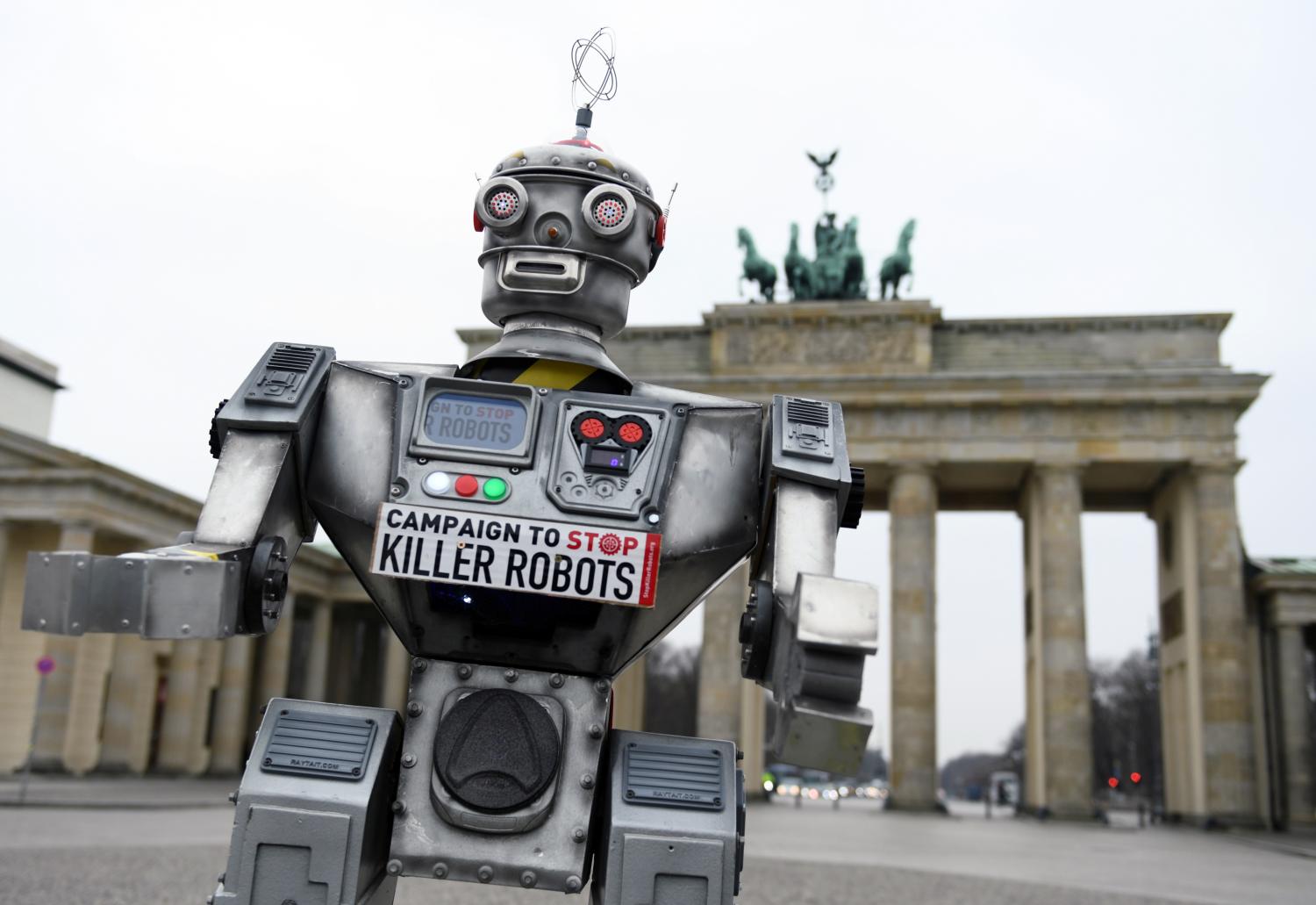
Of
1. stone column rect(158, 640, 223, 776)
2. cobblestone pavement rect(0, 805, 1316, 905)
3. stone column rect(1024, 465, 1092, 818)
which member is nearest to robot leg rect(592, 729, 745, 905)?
cobblestone pavement rect(0, 805, 1316, 905)

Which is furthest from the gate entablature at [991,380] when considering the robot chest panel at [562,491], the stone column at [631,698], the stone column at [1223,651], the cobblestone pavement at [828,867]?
the robot chest panel at [562,491]

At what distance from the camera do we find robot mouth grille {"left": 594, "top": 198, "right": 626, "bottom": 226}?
374cm

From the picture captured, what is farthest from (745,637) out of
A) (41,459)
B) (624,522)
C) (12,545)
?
(12,545)

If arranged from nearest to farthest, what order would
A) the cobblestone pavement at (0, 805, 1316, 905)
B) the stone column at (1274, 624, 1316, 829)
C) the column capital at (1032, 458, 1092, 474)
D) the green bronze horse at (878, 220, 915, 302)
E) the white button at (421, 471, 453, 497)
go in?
the white button at (421, 471, 453, 497)
the cobblestone pavement at (0, 805, 1316, 905)
the stone column at (1274, 624, 1316, 829)
the column capital at (1032, 458, 1092, 474)
the green bronze horse at (878, 220, 915, 302)

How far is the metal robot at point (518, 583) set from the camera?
2.94 meters

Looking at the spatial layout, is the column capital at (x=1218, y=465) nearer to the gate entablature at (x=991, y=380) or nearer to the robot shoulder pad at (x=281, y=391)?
the gate entablature at (x=991, y=380)

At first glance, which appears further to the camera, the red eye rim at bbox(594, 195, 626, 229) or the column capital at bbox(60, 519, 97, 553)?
the column capital at bbox(60, 519, 97, 553)

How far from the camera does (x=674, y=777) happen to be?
10.3 feet

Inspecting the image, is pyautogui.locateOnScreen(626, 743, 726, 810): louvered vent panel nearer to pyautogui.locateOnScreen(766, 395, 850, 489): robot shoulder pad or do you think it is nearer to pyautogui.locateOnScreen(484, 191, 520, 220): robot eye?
pyautogui.locateOnScreen(766, 395, 850, 489): robot shoulder pad

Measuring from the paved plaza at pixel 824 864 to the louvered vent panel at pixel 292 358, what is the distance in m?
6.21

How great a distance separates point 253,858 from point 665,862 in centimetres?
98

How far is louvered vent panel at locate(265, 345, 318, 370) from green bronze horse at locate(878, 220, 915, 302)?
32.3m

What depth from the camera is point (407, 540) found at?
3.21m

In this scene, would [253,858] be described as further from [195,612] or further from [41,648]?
[41,648]
